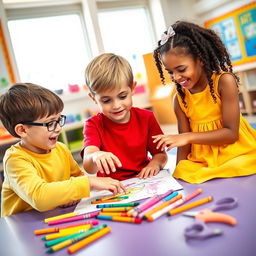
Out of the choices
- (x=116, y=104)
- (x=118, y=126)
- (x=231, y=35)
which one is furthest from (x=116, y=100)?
(x=231, y=35)

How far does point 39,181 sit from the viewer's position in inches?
33.8

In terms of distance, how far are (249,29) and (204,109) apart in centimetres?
368

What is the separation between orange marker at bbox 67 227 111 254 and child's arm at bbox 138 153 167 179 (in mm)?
395

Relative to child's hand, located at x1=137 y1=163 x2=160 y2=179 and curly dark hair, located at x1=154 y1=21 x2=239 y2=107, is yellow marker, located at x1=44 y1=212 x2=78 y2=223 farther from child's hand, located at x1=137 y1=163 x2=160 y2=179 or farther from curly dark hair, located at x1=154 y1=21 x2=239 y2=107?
curly dark hair, located at x1=154 y1=21 x2=239 y2=107

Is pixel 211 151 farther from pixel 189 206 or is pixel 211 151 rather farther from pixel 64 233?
pixel 64 233

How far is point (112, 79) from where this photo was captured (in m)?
1.06

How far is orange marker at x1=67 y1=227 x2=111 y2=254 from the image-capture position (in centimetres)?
59

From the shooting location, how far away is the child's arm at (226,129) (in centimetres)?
95

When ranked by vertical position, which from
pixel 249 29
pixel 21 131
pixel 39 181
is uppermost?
pixel 249 29

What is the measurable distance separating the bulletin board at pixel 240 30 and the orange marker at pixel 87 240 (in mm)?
4132

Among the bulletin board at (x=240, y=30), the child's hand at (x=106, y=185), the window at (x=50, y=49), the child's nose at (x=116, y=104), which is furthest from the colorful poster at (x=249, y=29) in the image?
the child's hand at (x=106, y=185)

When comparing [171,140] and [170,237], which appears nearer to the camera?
[170,237]

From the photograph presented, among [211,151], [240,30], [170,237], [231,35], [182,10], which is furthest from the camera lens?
[182,10]

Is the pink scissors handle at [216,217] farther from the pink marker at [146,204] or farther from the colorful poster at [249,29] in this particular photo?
the colorful poster at [249,29]
